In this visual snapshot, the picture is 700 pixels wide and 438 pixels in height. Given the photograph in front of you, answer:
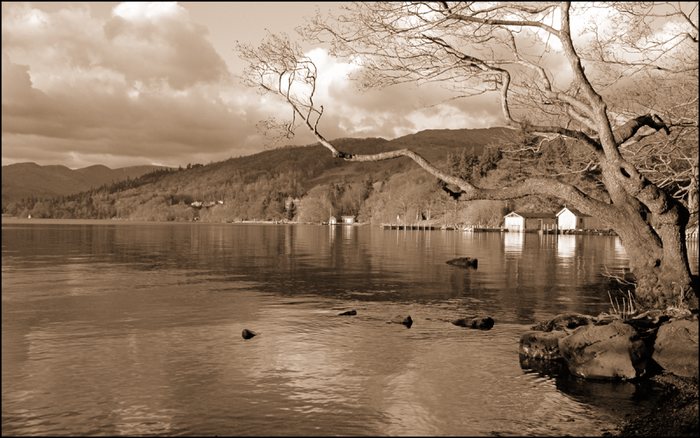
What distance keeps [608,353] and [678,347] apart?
2.08 m

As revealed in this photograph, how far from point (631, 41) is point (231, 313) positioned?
857 inches

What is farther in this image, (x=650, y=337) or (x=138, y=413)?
(x=650, y=337)

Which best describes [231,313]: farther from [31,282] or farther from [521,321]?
→ [31,282]

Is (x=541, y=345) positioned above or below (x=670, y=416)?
above

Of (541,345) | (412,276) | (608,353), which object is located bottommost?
(412,276)

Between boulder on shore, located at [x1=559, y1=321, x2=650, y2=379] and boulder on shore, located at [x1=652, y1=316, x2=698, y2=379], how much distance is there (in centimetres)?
54

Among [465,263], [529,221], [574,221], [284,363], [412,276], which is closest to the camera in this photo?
[284,363]

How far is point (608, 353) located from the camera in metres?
17.8

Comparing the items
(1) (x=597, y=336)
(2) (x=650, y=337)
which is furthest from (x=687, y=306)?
(1) (x=597, y=336)

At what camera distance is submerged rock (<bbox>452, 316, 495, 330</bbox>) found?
2579 cm

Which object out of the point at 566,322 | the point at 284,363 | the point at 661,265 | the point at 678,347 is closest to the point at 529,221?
the point at 566,322

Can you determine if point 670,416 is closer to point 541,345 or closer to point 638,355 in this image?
point 638,355

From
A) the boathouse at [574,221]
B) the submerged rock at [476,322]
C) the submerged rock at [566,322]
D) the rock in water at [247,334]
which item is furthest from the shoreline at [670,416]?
the boathouse at [574,221]

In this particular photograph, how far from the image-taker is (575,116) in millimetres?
19984
